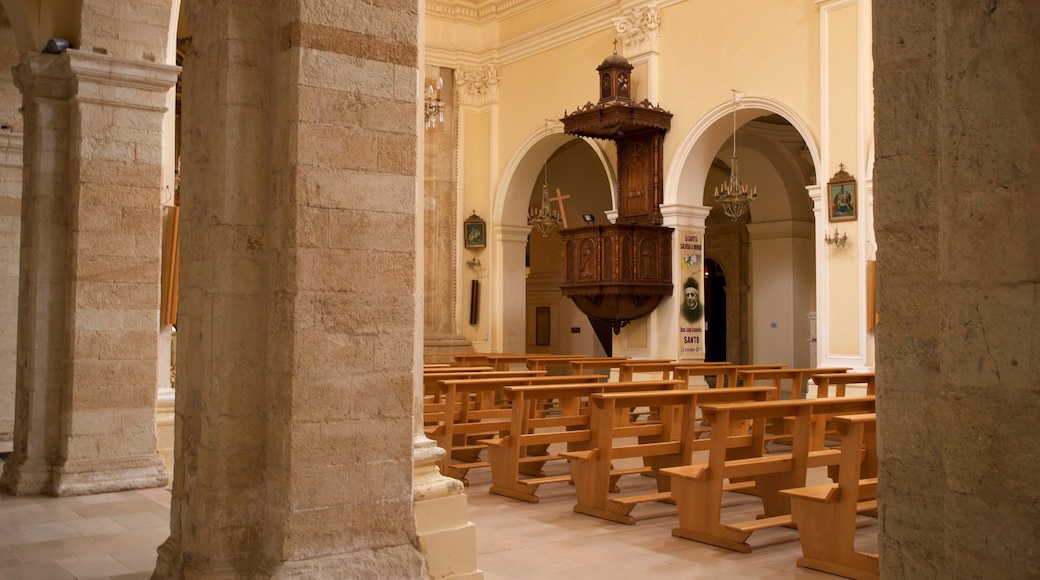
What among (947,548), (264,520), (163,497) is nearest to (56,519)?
(163,497)

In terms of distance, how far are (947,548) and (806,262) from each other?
1684cm

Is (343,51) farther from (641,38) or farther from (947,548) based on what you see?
(641,38)

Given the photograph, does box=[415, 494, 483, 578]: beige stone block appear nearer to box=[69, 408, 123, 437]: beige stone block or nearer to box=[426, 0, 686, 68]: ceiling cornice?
box=[69, 408, 123, 437]: beige stone block

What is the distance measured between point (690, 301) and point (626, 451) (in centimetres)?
866

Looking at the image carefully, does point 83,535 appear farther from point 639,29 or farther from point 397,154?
point 639,29

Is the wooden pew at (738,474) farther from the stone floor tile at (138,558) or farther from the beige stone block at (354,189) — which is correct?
the stone floor tile at (138,558)

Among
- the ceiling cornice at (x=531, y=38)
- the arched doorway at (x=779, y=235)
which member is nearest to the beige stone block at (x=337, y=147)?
the ceiling cornice at (x=531, y=38)

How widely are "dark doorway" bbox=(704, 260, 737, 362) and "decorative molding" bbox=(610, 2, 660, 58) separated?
28.1ft

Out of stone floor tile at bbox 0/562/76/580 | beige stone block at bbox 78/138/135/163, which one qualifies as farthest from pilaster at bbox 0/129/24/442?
stone floor tile at bbox 0/562/76/580

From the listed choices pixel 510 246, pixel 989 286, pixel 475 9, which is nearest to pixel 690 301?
pixel 510 246

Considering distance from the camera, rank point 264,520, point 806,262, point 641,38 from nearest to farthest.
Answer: point 264,520 → point 641,38 → point 806,262

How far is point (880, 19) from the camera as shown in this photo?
2236 millimetres

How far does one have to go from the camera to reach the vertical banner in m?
14.9

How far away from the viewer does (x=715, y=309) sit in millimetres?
23250
